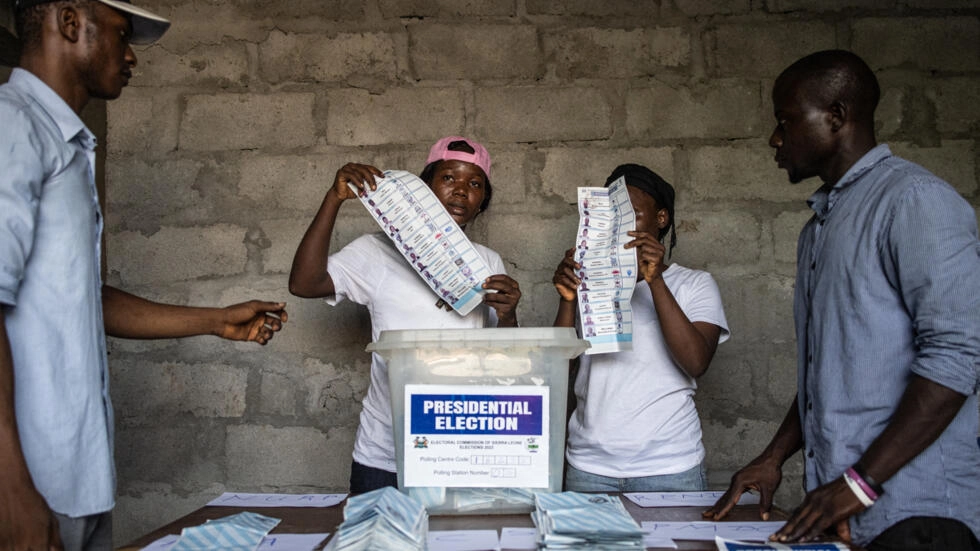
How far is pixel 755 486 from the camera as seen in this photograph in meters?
1.66

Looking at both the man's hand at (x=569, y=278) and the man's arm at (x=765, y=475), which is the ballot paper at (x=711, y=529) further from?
the man's hand at (x=569, y=278)

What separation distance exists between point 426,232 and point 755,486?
1036 mm

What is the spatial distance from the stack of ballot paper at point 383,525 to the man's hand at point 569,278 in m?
0.92

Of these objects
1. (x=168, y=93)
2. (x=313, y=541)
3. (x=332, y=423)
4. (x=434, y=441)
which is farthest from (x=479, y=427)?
(x=168, y=93)

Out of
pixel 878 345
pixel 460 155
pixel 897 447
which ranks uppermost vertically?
pixel 460 155

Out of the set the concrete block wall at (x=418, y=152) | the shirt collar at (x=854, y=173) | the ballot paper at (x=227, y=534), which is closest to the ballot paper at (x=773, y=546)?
the shirt collar at (x=854, y=173)

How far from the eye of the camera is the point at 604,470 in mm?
2129

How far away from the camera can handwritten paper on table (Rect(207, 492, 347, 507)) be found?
171cm

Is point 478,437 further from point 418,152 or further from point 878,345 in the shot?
point 418,152

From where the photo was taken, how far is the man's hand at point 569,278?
7.11 ft

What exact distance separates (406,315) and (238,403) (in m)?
1.14

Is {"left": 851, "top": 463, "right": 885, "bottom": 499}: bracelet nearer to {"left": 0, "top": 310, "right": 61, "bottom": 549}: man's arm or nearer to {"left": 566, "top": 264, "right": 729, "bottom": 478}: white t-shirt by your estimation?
{"left": 566, "top": 264, "right": 729, "bottom": 478}: white t-shirt

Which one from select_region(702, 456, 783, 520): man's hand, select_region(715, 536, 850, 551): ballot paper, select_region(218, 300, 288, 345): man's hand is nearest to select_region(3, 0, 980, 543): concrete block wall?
select_region(218, 300, 288, 345): man's hand

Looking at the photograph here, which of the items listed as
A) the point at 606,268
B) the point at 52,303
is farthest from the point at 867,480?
the point at 52,303
